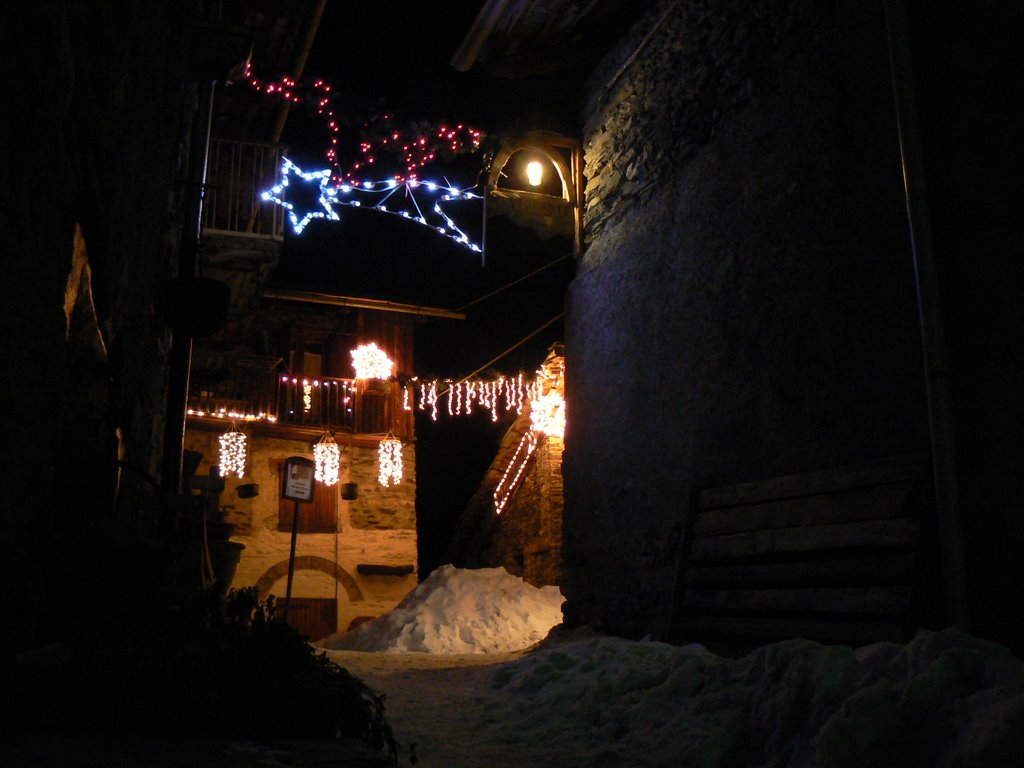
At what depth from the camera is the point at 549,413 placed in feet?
51.8

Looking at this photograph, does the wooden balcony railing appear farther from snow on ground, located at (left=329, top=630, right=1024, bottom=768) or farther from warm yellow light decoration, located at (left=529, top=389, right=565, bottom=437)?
snow on ground, located at (left=329, top=630, right=1024, bottom=768)

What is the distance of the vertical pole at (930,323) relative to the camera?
15.2ft

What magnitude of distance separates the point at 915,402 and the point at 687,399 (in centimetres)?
244

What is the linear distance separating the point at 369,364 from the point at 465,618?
25.7ft

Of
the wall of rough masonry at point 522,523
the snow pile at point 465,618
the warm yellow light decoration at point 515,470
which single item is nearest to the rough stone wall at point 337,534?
the wall of rough masonry at point 522,523

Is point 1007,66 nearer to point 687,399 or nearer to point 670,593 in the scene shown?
point 687,399

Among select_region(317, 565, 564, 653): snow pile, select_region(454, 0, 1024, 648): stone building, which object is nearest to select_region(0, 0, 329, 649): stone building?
select_region(454, 0, 1024, 648): stone building

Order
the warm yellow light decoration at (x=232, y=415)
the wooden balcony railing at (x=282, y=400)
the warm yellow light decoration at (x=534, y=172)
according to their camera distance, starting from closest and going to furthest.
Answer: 1. the warm yellow light decoration at (x=534, y=172)
2. the warm yellow light decoration at (x=232, y=415)
3. the wooden balcony railing at (x=282, y=400)

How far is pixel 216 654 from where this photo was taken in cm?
319

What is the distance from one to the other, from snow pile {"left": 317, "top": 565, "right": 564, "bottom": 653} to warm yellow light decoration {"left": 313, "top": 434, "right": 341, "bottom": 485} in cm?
429

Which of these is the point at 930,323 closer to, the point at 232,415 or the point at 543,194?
the point at 543,194

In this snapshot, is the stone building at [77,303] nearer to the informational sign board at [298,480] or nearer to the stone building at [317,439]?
the informational sign board at [298,480]

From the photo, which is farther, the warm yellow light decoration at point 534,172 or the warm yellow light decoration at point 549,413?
the warm yellow light decoration at point 549,413

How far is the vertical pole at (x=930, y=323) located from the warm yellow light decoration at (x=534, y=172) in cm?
535
